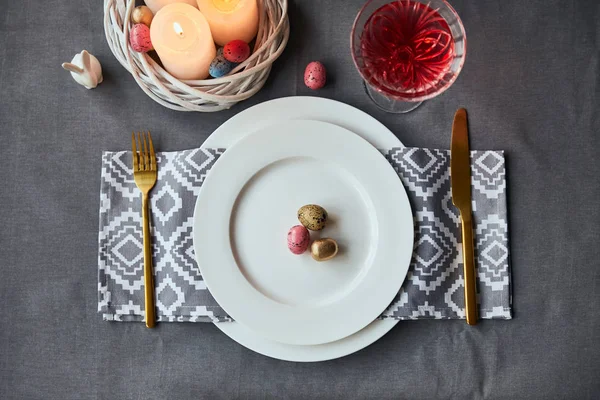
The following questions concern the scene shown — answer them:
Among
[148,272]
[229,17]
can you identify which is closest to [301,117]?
[229,17]

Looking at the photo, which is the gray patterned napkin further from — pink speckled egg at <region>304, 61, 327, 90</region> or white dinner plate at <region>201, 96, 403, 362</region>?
pink speckled egg at <region>304, 61, 327, 90</region>

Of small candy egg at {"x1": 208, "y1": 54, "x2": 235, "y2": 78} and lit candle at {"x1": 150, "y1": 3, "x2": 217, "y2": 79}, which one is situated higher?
lit candle at {"x1": 150, "y1": 3, "x2": 217, "y2": 79}

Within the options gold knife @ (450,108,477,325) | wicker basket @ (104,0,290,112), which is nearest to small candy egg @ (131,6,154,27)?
wicker basket @ (104,0,290,112)

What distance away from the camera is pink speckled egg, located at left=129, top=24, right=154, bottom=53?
725 millimetres

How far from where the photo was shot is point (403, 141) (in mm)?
816

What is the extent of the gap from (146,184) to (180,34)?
0.72ft

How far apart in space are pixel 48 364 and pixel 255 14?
599 mm

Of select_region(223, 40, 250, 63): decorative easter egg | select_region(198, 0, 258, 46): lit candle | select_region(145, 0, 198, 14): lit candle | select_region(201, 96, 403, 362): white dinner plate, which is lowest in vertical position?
select_region(201, 96, 403, 362): white dinner plate

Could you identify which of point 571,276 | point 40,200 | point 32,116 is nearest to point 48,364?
point 40,200

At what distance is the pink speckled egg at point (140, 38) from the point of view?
73 cm

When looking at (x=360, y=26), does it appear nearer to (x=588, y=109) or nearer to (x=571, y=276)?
(x=588, y=109)

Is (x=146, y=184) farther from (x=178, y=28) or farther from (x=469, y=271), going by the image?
(x=469, y=271)

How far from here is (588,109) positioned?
83 cm

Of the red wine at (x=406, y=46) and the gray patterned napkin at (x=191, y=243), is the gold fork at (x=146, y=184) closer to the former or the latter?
the gray patterned napkin at (x=191, y=243)
